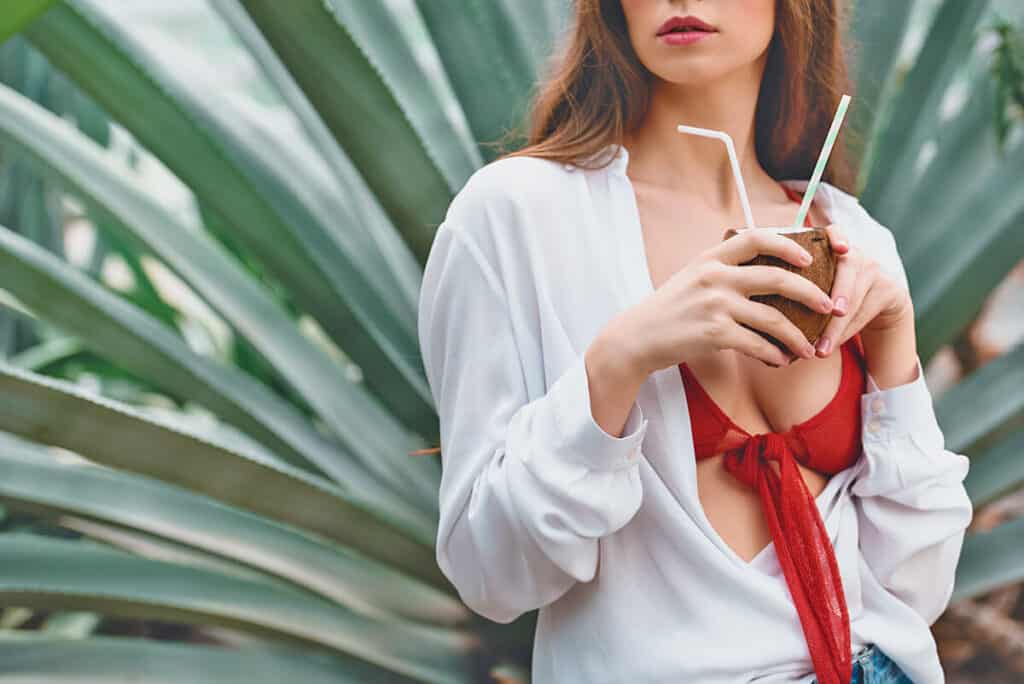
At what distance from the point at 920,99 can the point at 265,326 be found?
0.76m

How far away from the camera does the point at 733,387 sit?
2.58 ft

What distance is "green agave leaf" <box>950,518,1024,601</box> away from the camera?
47.1 inches

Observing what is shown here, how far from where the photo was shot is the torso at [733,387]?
771 mm

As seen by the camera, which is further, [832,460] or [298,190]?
[298,190]

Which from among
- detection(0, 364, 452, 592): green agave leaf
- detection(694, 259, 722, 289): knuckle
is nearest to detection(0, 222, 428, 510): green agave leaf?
detection(0, 364, 452, 592): green agave leaf

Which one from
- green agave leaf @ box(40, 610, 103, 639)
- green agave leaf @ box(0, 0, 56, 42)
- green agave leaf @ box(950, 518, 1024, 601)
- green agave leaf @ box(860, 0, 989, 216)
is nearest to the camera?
green agave leaf @ box(0, 0, 56, 42)

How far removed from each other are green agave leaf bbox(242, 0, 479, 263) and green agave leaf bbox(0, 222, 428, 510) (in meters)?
0.25

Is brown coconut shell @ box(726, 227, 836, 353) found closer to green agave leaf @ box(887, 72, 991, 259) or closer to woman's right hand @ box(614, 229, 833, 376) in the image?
woman's right hand @ box(614, 229, 833, 376)

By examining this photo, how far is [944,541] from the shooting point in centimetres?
82

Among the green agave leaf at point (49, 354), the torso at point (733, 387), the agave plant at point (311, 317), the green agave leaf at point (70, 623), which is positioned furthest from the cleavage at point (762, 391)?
the green agave leaf at point (49, 354)

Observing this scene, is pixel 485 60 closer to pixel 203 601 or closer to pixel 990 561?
pixel 203 601

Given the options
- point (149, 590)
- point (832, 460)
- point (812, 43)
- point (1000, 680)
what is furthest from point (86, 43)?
point (1000, 680)

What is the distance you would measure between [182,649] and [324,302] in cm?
36

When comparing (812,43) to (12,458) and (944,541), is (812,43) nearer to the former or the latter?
(944,541)
